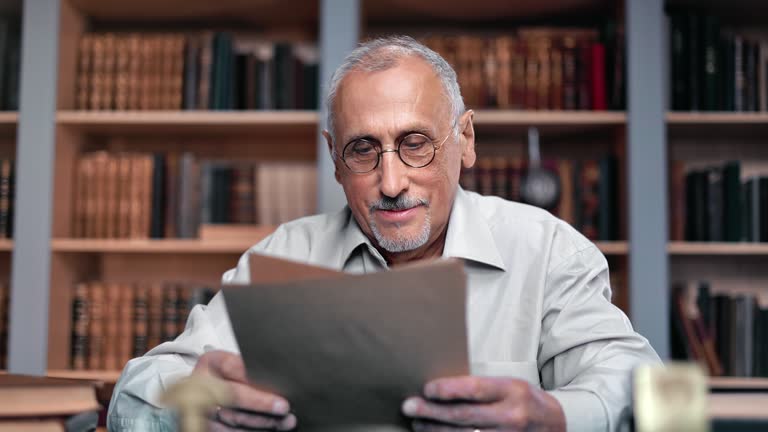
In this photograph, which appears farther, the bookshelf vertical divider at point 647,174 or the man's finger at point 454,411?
the bookshelf vertical divider at point 647,174

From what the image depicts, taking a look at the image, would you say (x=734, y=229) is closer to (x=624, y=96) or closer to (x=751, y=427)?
(x=624, y=96)

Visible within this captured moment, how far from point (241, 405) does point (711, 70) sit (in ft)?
6.88

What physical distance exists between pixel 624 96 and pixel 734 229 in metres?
0.56

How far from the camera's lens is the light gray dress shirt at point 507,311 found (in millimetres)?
1086

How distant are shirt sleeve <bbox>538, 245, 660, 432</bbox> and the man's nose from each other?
12.5 inches

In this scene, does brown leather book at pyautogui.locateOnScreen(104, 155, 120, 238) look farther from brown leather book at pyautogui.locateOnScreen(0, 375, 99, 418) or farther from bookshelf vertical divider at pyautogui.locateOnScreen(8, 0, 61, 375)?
brown leather book at pyautogui.locateOnScreen(0, 375, 99, 418)

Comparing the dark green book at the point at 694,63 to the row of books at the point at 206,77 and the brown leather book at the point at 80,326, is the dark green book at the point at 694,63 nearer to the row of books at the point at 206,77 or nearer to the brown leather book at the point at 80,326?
the row of books at the point at 206,77

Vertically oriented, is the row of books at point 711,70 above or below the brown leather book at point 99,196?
above

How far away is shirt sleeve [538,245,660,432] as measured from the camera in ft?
3.18

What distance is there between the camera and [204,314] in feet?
4.25

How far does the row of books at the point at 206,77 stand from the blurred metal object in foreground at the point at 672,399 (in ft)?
6.96

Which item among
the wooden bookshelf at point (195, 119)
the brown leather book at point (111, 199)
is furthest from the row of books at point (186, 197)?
the wooden bookshelf at point (195, 119)

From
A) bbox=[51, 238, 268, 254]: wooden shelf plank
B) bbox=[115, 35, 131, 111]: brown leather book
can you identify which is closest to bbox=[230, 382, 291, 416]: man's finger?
bbox=[51, 238, 268, 254]: wooden shelf plank

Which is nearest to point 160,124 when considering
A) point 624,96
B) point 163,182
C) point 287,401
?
point 163,182
